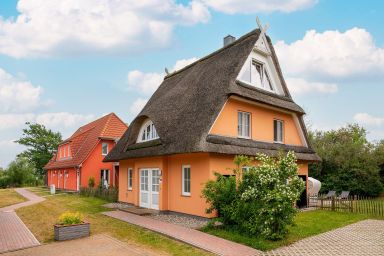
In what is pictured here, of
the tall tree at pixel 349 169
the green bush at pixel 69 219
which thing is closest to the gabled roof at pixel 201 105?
the green bush at pixel 69 219

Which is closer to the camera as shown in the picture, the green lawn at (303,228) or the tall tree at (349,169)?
the green lawn at (303,228)

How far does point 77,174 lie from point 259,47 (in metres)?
20.0

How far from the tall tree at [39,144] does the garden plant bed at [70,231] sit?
47365 mm

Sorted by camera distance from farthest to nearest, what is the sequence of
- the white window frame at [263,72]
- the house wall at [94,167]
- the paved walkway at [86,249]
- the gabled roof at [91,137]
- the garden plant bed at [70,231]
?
the gabled roof at [91,137] → the house wall at [94,167] → the white window frame at [263,72] → the garden plant bed at [70,231] → the paved walkway at [86,249]

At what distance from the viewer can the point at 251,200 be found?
11828 millimetres

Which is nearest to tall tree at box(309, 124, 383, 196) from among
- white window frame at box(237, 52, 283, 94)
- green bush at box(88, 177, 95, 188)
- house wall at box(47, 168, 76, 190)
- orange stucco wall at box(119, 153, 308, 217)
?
white window frame at box(237, 52, 283, 94)

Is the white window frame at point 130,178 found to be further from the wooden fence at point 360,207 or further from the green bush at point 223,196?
the wooden fence at point 360,207

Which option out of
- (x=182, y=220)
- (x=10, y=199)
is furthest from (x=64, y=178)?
(x=182, y=220)

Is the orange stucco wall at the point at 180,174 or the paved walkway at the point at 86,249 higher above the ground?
the orange stucco wall at the point at 180,174

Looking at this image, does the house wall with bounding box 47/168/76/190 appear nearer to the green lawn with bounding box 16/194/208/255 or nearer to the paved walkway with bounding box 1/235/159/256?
the green lawn with bounding box 16/194/208/255

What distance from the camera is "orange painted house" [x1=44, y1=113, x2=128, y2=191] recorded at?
3006 cm

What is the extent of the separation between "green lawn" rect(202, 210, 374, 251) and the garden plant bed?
13.8 ft

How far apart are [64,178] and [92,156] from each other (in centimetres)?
622

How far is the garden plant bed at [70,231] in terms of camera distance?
37.6 feet
